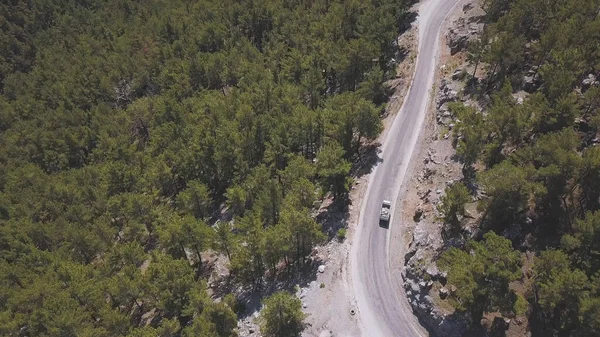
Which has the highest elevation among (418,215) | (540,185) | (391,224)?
(540,185)

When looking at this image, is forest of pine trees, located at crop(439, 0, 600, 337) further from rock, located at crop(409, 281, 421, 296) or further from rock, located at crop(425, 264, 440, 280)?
rock, located at crop(409, 281, 421, 296)

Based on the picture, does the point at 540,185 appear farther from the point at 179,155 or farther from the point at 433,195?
the point at 179,155

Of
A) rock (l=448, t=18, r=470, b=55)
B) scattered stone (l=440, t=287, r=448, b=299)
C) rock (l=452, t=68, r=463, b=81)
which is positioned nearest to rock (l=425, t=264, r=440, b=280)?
scattered stone (l=440, t=287, r=448, b=299)

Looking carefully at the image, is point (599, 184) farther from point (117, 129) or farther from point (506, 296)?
point (117, 129)

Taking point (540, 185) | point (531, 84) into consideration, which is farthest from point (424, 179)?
point (531, 84)

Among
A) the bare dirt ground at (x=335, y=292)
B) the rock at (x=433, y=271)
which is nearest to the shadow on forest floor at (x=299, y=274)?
the bare dirt ground at (x=335, y=292)

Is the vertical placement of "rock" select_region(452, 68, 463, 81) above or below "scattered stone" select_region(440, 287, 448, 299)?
above
